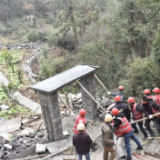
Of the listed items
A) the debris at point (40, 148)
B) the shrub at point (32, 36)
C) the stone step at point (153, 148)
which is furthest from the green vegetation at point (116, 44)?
the debris at point (40, 148)

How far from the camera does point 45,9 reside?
148 ft

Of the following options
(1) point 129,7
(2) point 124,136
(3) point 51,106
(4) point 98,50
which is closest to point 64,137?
(3) point 51,106

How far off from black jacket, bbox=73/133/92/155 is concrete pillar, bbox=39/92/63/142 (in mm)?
2132

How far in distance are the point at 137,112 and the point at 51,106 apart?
3.05 metres

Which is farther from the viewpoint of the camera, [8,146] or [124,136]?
[8,146]

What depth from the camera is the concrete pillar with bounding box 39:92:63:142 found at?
6535mm

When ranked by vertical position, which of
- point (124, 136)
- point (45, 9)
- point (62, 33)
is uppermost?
point (45, 9)

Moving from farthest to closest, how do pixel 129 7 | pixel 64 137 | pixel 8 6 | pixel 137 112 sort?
pixel 8 6 → pixel 129 7 → pixel 64 137 → pixel 137 112

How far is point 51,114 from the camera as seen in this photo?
6680 millimetres

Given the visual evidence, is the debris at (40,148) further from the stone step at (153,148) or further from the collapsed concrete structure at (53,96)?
the stone step at (153,148)

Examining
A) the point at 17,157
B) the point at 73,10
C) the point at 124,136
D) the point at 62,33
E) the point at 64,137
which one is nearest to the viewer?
the point at 124,136

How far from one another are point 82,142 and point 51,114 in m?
2.32

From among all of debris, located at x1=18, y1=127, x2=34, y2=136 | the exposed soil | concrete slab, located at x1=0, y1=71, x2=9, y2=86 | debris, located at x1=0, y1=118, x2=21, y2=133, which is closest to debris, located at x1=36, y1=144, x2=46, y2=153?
debris, located at x1=18, y1=127, x2=34, y2=136

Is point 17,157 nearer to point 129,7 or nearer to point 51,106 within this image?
point 51,106
